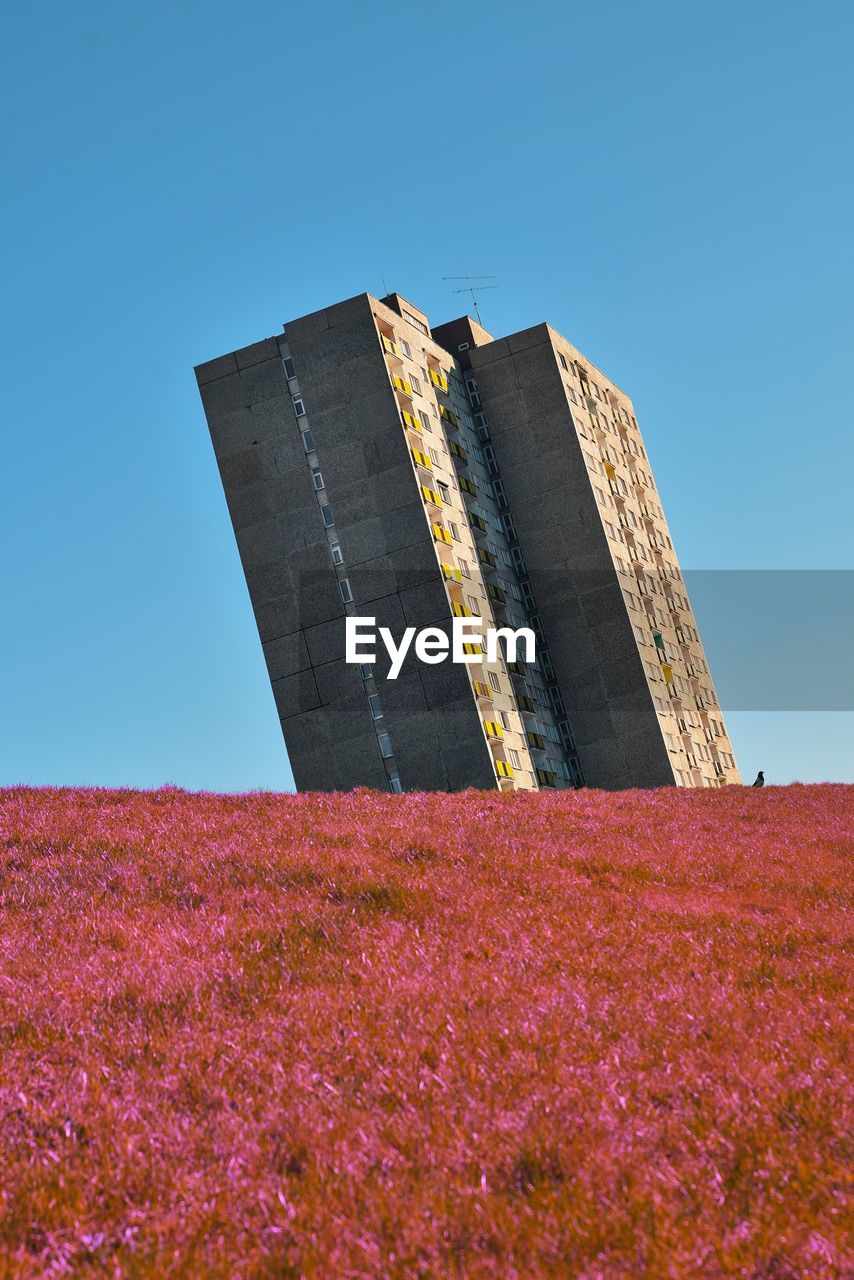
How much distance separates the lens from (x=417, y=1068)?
33.3 ft

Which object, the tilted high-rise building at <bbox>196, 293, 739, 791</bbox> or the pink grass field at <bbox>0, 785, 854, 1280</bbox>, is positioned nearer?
the pink grass field at <bbox>0, 785, 854, 1280</bbox>

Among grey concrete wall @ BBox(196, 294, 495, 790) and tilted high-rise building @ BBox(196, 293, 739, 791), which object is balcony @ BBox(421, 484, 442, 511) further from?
grey concrete wall @ BBox(196, 294, 495, 790)

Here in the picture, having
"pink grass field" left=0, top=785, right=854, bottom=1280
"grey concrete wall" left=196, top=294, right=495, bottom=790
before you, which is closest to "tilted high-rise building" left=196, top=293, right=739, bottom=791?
"grey concrete wall" left=196, top=294, right=495, bottom=790

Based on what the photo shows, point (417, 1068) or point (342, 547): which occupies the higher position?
point (342, 547)

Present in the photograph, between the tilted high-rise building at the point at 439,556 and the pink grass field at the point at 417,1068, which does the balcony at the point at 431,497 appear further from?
the pink grass field at the point at 417,1068

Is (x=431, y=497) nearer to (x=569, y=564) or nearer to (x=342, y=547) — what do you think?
(x=342, y=547)

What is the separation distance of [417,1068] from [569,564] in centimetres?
7163

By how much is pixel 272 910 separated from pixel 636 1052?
19.9 ft

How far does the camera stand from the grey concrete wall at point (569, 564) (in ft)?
253

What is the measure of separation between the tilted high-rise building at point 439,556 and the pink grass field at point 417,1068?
171 feet

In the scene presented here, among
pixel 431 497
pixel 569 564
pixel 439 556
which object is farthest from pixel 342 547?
pixel 569 564

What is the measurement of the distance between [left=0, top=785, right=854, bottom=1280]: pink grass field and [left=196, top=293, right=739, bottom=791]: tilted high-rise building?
171 ft

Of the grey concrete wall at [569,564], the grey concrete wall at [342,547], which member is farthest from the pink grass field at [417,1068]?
the grey concrete wall at [569,564]

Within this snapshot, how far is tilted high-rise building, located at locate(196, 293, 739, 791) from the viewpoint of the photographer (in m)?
71.1
